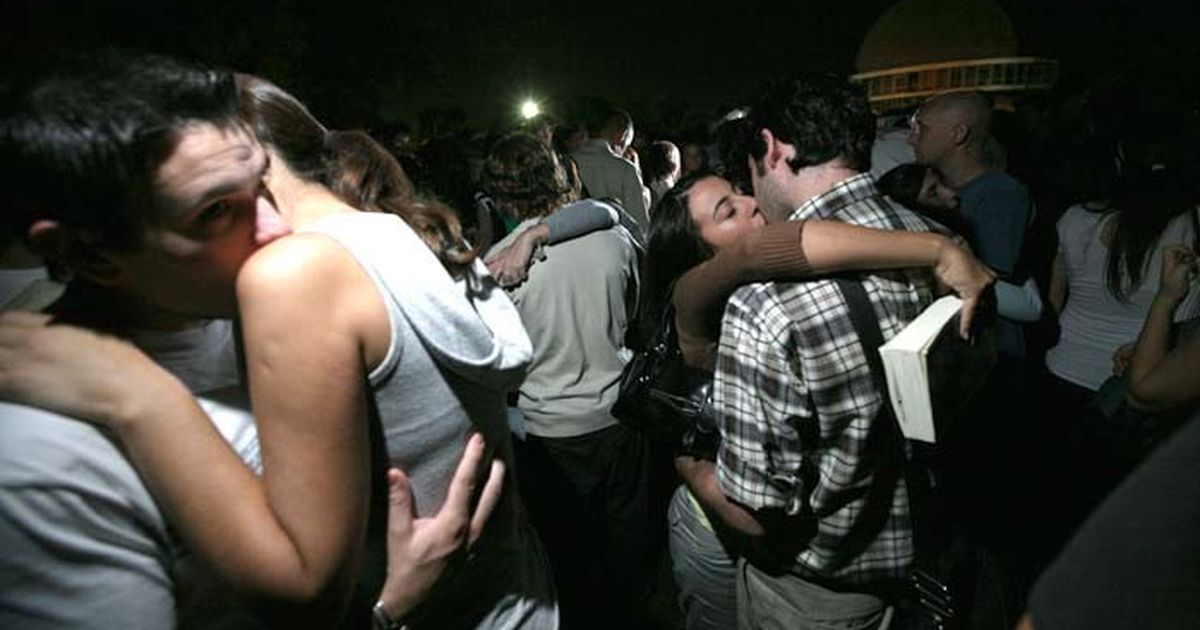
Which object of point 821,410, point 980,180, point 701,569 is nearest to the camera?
point 821,410

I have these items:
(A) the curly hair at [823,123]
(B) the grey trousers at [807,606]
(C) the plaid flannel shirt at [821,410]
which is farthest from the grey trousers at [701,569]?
(A) the curly hair at [823,123]

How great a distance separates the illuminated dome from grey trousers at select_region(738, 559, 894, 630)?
3.75 meters

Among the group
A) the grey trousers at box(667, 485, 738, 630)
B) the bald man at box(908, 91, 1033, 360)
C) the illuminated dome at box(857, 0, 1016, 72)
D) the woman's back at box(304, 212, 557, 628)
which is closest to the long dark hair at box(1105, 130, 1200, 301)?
the bald man at box(908, 91, 1033, 360)

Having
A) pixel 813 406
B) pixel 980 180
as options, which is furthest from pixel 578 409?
pixel 980 180

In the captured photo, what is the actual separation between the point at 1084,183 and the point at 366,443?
152 inches

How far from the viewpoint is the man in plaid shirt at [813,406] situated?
62.7 inches

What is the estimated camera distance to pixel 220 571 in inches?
35.0

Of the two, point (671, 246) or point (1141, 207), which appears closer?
point (671, 246)

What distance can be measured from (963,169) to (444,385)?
11.2 feet

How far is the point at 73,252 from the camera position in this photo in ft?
2.81

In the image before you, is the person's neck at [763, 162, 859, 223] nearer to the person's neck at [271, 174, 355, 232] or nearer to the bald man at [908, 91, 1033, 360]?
the person's neck at [271, 174, 355, 232]

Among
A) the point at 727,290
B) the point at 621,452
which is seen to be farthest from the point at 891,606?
the point at 621,452

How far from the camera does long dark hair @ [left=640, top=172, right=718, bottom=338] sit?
2.53 meters

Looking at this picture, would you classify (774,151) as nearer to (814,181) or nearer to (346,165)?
(814,181)
